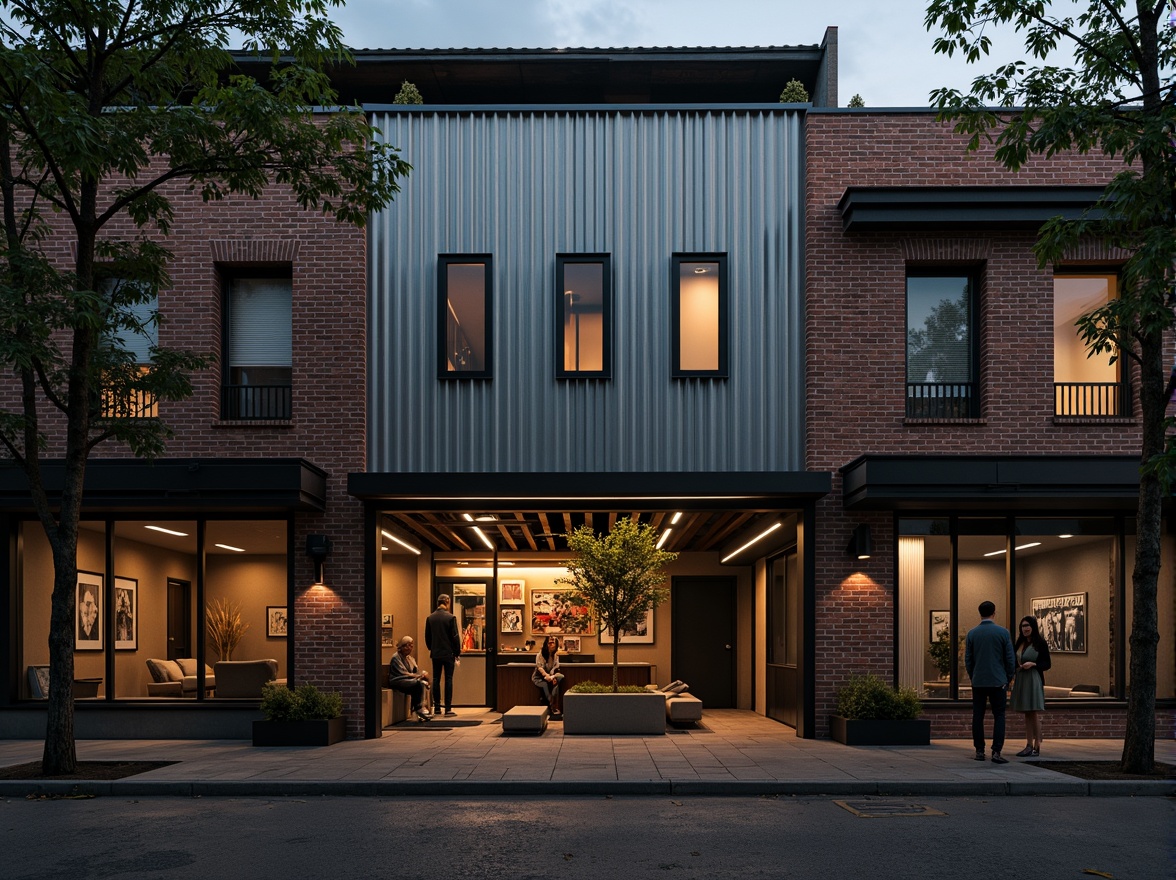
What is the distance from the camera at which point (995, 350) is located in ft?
49.6

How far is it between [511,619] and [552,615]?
0.83 metres

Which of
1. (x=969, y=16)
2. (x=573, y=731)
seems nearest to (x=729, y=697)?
(x=573, y=731)

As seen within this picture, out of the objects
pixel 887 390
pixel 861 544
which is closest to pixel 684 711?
pixel 861 544

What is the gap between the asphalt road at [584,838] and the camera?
747cm

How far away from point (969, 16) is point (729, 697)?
13.9 m

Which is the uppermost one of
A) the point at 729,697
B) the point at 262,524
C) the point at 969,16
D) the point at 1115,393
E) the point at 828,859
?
the point at 969,16

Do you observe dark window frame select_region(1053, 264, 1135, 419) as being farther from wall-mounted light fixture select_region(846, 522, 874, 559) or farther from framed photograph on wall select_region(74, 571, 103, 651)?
framed photograph on wall select_region(74, 571, 103, 651)

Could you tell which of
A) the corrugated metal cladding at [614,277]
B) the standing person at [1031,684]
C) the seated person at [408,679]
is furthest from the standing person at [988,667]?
the seated person at [408,679]

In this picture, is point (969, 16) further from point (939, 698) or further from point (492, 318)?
point (939, 698)

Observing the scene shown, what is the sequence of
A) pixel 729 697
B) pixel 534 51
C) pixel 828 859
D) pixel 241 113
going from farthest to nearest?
pixel 534 51, pixel 729 697, pixel 241 113, pixel 828 859

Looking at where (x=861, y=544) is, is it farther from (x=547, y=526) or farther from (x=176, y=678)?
(x=176, y=678)

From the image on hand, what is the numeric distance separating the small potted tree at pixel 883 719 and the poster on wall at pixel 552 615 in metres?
8.20

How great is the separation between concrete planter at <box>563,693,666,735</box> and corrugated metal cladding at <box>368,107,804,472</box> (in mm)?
3376

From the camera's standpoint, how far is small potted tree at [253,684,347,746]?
1416cm
